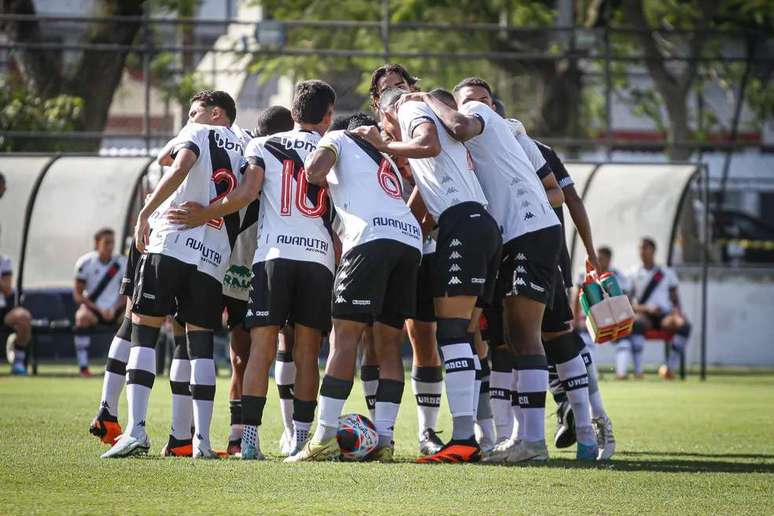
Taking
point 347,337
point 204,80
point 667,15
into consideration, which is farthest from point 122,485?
point 667,15

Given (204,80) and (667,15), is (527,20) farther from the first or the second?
(204,80)

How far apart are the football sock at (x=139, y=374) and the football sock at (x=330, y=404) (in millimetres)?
1015

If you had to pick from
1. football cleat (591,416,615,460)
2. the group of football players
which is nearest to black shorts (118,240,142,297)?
the group of football players

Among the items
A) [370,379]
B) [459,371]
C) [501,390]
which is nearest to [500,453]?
[459,371]

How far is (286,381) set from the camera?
948cm

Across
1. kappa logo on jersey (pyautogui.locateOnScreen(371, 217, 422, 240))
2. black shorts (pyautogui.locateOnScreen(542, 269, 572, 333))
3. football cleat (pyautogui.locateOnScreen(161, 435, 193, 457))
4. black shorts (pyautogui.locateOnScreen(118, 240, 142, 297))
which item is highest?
kappa logo on jersey (pyautogui.locateOnScreen(371, 217, 422, 240))

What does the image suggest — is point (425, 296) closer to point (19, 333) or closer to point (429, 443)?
point (429, 443)

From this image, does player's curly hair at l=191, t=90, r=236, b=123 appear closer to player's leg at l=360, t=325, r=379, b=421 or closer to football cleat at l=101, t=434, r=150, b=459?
player's leg at l=360, t=325, r=379, b=421

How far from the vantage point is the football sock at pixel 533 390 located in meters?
8.89

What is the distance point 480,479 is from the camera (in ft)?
25.2

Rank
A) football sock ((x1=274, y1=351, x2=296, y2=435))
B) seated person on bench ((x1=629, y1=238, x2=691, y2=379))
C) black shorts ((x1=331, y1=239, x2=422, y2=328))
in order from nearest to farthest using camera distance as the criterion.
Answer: black shorts ((x1=331, y1=239, x2=422, y2=328)), football sock ((x1=274, y1=351, x2=296, y2=435)), seated person on bench ((x1=629, y1=238, x2=691, y2=379))

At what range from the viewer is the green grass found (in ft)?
21.6

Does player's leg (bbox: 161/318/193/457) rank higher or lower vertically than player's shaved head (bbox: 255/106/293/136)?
lower

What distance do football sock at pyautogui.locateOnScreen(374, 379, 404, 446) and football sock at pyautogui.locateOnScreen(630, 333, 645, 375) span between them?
1198cm
